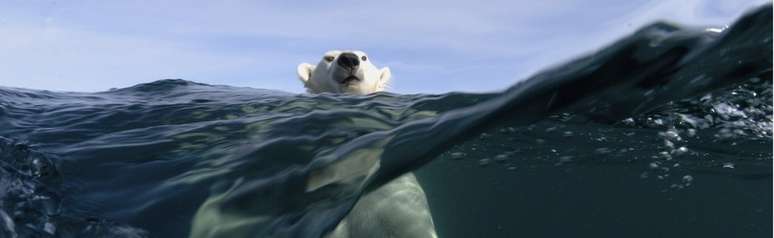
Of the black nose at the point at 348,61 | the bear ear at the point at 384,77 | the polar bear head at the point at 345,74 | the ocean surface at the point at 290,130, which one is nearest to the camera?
the ocean surface at the point at 290,130

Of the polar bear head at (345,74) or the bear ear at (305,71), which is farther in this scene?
the bear ear at (305,71)

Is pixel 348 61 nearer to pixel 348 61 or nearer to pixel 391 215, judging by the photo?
pixel 348 61

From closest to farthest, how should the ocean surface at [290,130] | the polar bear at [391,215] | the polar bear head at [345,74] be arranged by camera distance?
the ocean surface at [290,130], the polar bear at [391,215], the polar bear head at [345,74]

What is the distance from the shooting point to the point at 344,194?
15.0 feet

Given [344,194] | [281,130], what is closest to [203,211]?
[344,194]

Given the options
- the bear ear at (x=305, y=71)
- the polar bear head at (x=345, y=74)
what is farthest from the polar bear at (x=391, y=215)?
the bear ear at (x=305, y=71)

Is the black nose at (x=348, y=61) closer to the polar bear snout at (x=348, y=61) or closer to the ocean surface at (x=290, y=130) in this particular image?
the polar bear snout at (x=348, y=61)

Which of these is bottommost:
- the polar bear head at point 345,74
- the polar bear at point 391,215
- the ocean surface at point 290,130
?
the polar bear at point 391,215

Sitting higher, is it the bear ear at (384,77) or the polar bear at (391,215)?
the bear ear at (384,77)

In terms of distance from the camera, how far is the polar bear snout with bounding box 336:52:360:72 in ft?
25.9

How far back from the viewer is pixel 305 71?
8984mm

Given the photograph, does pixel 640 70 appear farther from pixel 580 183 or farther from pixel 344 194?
pixel 580 183

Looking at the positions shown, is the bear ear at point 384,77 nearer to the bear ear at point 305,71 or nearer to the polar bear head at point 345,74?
the polar bear head at point 345,74

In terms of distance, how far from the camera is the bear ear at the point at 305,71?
8906 millimetres
